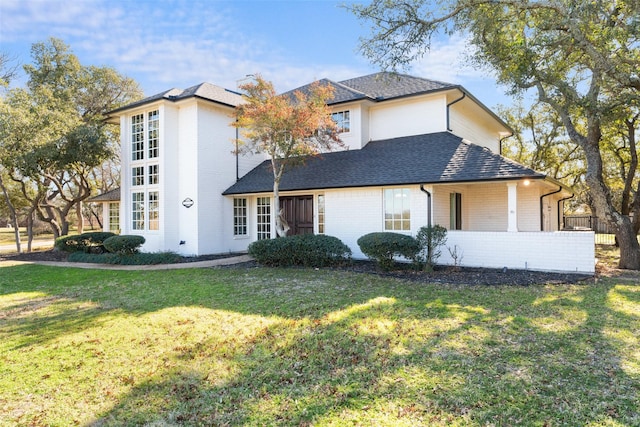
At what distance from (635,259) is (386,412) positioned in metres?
11.8

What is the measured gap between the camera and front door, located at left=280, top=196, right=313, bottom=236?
14660mm

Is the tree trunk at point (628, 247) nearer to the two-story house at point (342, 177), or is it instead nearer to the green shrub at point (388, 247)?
the two-story house at point (342, 177)

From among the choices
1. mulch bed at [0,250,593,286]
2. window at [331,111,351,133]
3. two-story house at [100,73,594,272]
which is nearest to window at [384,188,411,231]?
two-story house at [100,73,594,272]

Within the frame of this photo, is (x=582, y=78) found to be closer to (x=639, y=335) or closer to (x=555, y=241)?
(x=555, y=241)

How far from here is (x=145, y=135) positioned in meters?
15.5

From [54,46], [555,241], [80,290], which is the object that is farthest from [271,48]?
[54,46]

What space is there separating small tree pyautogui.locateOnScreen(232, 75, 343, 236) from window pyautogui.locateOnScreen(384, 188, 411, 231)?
9.74 ft

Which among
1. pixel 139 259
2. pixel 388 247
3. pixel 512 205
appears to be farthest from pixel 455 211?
pixel 139 259

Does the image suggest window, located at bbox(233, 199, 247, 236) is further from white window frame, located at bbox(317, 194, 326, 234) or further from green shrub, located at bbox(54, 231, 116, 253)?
green shrub, located at bbox(54, 231, 116, 253)

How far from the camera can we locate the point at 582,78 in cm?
1378

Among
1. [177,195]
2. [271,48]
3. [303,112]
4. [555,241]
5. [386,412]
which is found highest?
[271,48]

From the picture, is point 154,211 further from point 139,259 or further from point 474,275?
point 474,275

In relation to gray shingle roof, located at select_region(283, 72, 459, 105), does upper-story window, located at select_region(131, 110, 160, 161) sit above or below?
below

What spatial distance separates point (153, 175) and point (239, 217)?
3995 mm
